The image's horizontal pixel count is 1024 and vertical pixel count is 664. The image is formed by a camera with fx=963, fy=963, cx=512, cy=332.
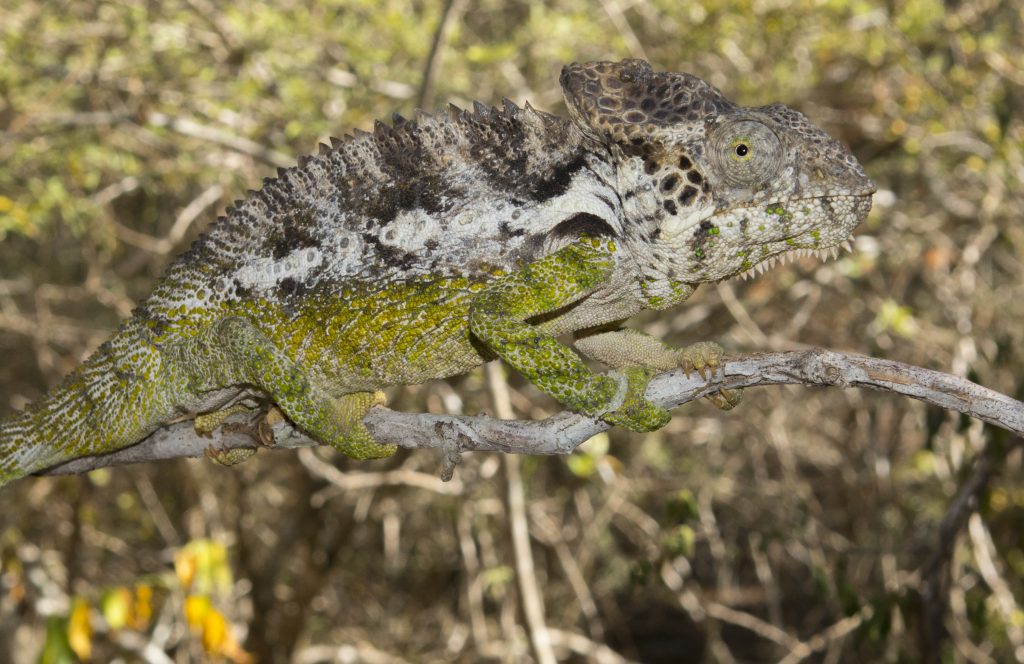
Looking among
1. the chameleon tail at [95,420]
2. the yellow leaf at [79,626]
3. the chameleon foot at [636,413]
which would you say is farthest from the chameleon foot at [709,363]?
the yellow leaf at [79,626]

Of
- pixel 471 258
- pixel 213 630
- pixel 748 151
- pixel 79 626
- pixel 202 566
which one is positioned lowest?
pixel 213 630

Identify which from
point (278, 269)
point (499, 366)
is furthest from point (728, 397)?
point (499, 366)

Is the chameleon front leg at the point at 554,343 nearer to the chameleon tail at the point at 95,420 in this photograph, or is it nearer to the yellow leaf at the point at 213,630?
the chameleon tail at the point at 95,420

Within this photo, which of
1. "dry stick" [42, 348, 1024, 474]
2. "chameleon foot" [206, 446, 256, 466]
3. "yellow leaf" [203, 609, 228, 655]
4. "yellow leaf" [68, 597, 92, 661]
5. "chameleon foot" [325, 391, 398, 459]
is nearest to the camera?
"dry stick" [42, 348, 1024, 474]

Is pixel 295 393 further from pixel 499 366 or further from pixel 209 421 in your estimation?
pixel 499 366

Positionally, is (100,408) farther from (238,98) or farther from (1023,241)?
(1023,241)

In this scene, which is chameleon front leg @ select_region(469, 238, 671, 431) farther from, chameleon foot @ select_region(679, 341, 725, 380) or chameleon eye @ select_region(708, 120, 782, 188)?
chameleon eye @ select_region(708, 120, 782, 188)

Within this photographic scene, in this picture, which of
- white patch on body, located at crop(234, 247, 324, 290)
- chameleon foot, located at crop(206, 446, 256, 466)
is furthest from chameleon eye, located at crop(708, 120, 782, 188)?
chameleon foot, located at crop(206, 446, 256, 466)
